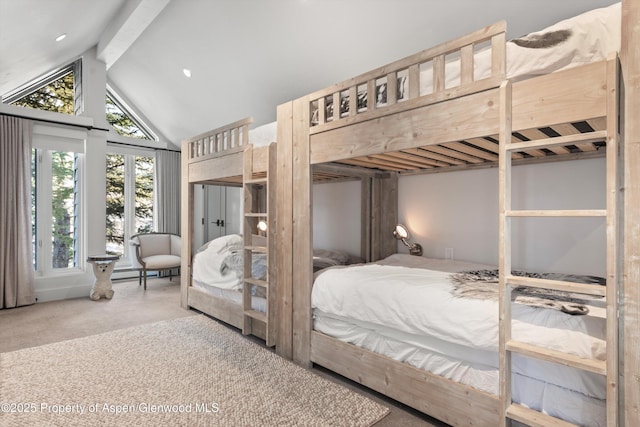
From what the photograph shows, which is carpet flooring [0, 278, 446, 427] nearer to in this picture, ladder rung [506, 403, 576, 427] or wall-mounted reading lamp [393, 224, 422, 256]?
ladder rung [506, 403, 576, 427]

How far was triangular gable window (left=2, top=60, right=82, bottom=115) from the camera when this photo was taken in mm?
4938

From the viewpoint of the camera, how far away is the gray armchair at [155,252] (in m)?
5.19

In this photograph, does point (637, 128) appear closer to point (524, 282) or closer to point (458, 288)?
point (524, 282)

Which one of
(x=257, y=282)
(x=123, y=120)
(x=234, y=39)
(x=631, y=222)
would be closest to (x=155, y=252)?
(x=123, y=120)

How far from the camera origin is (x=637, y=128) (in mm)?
1298

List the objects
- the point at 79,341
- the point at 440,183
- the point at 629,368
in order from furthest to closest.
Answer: the point at 440,183 < the point at 79,341 < the point at 629,368

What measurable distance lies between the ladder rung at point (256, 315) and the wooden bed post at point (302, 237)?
0.38m

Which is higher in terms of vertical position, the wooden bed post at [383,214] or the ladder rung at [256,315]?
the wooden bed post at [383,214]

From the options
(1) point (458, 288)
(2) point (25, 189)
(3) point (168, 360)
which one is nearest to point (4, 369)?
(3) point (168, 360)

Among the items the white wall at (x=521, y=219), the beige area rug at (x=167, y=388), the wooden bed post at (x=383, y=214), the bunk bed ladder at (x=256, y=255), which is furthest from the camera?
the wooden bed post at (x=383, y=214)

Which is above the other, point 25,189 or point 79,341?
point 25,189

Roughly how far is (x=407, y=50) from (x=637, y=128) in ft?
6.99

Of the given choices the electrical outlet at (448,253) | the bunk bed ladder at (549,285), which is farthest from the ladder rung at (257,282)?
the bunk bed ladder at (549,285)

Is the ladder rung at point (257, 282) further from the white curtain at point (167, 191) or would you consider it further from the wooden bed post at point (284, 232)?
the white curtain at point (167, 191)
